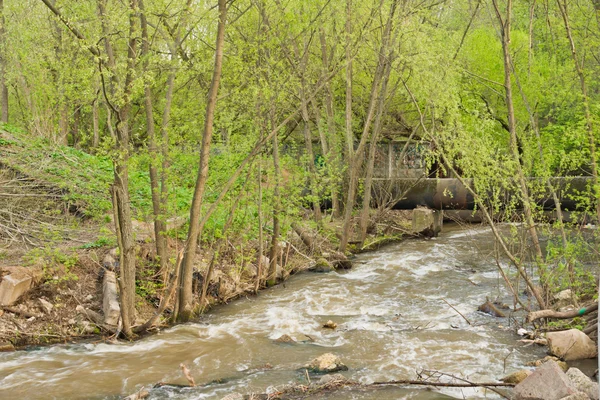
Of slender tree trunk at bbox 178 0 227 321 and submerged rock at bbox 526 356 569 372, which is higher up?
slender tree trunk at bbox 178 0 227 321

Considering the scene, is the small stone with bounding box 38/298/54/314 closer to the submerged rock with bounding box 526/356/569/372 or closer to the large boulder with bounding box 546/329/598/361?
the submerged rock with bounding box 526/356/569/372

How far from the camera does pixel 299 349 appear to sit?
813cm

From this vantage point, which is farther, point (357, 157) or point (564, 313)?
point (357, 157)

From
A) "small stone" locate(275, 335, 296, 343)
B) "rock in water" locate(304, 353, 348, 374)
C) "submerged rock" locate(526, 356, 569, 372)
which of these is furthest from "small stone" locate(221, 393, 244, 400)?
"submerged rock" locate(526, 356, 569, 372)

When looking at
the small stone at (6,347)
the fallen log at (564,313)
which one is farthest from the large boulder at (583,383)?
the small stone at (6,347)

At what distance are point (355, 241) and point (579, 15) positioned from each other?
7.80 meters

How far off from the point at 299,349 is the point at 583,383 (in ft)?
11.7

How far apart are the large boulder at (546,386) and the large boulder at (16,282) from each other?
21.8 ft

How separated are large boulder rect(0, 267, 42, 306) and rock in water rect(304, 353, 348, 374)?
4276 mm

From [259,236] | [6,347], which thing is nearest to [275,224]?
[259,236]

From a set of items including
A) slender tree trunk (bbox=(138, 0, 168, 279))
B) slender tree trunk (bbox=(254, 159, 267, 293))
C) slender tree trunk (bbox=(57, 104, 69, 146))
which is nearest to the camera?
slender tree trunk (bbox=(138, 0, 168, 279))

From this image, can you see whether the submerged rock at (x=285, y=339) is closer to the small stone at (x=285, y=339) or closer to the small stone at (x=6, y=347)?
the small stone at (x=285, y=339)

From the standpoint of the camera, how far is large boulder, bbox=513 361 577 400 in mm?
5680

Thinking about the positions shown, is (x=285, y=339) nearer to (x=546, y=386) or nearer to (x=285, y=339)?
(x=285, y=339)
